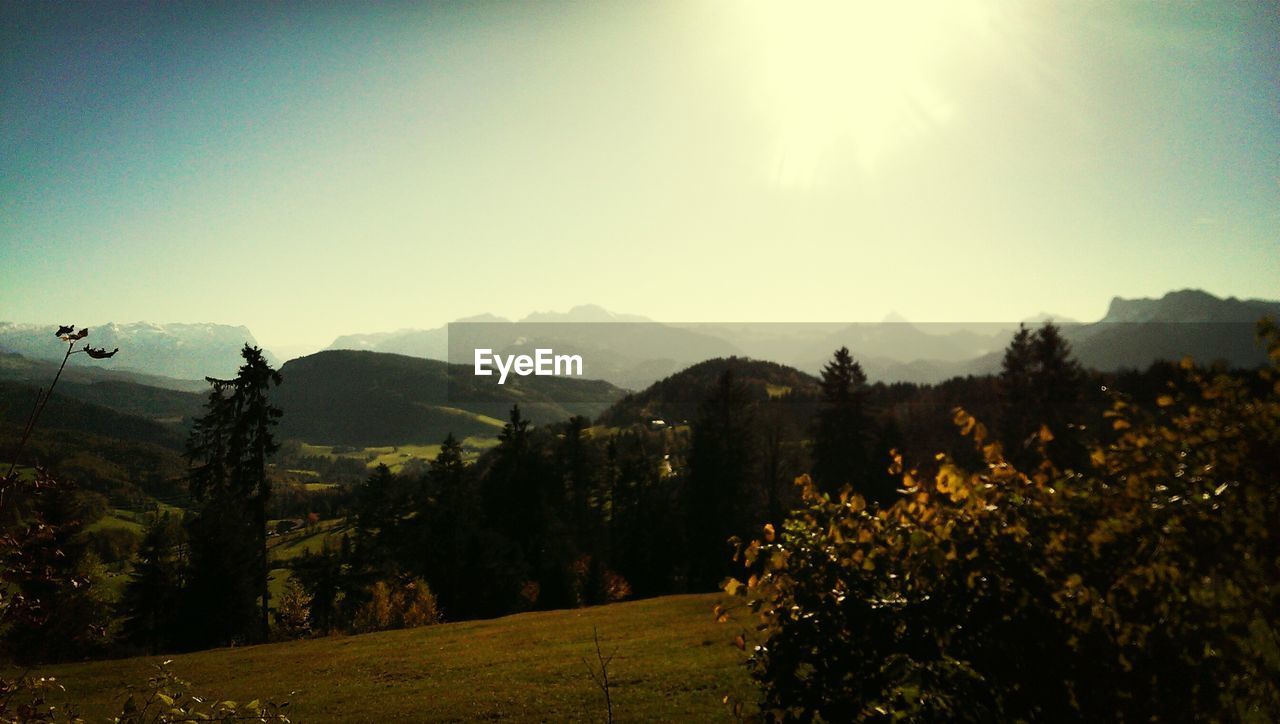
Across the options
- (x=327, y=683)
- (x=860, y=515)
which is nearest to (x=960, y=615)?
(x=860, y=515)

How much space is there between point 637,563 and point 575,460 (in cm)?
1500

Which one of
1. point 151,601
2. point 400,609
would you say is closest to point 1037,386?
point 400,609

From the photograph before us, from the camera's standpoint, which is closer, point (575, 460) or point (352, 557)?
point (352, 557)

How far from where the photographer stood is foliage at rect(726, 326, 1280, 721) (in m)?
4.02

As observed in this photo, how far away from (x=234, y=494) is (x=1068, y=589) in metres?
43.0

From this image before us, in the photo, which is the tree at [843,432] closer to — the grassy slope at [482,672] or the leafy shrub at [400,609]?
the grassy slope at [482,672]

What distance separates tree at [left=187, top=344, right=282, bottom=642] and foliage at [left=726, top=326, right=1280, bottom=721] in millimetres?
36021

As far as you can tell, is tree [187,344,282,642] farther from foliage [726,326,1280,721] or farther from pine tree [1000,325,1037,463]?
pine tree [1000,325,1037,463]

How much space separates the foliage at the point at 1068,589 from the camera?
13.2 ft

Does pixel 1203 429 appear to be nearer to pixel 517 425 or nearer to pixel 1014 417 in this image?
pixel 517 425

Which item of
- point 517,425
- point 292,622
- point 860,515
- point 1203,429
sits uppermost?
point 1203,429

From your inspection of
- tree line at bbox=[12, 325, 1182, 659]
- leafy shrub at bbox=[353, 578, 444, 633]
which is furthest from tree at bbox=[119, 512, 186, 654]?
leafy shrub at bbox=[353, 578, 444, 633]

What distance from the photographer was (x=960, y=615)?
4.57 metres

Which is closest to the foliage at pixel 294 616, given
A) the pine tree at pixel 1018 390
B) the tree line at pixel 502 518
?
the tree line at pixel 502 518
